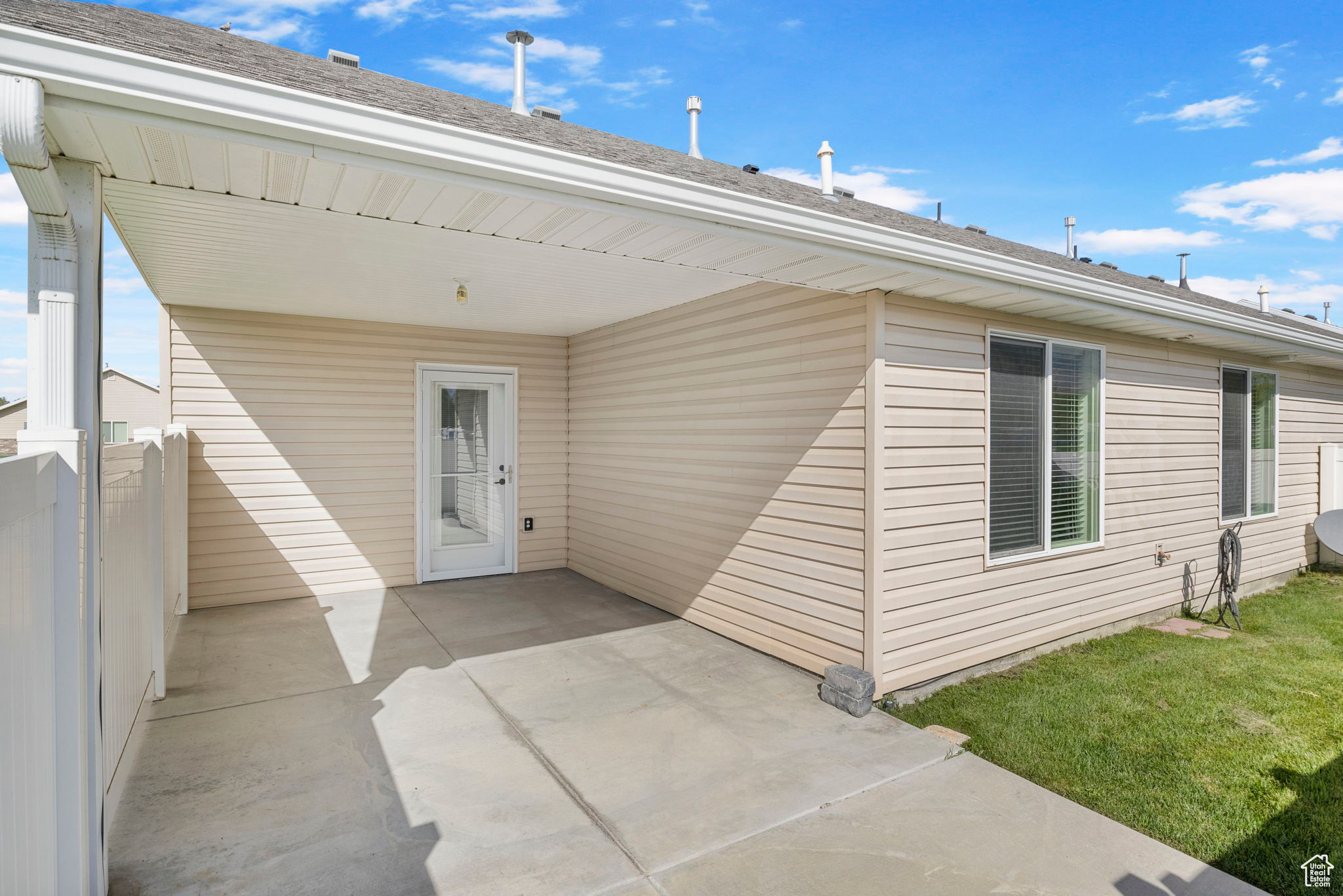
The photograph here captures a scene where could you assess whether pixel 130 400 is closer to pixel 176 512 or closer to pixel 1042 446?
pixel 176 512

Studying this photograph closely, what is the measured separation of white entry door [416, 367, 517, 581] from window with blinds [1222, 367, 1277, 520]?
253 inches

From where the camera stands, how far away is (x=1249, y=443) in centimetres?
597

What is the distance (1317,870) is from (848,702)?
5.62 feet

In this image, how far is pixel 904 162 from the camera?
1085 centimetres

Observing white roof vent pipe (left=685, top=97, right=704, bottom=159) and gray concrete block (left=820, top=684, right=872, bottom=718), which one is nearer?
gray concrete block (left=820, top=684, right=872, bottom=718)

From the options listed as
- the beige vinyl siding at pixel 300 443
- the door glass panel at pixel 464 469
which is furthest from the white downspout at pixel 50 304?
the door glass panel at pixel 464 469

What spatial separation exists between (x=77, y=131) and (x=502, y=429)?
4.82m

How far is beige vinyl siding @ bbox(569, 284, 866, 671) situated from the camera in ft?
12.2

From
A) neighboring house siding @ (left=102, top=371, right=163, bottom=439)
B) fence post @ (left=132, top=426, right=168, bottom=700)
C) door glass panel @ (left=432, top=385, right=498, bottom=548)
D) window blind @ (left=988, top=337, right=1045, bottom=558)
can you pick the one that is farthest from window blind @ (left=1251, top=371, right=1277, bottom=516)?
neighboring house siding @ (left=102, top=371, right=163, bottom=439)

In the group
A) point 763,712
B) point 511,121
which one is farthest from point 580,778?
point 511,121

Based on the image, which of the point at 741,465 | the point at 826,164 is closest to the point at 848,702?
the point at 741,465

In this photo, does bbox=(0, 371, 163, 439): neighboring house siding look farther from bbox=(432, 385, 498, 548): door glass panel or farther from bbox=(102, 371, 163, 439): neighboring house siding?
bbox=(432, 385, 498, 548): door glass panel

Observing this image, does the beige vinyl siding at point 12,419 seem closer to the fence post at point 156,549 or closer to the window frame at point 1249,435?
the fence post at point 156,549

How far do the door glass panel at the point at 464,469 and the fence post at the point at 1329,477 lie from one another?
8.33 m
